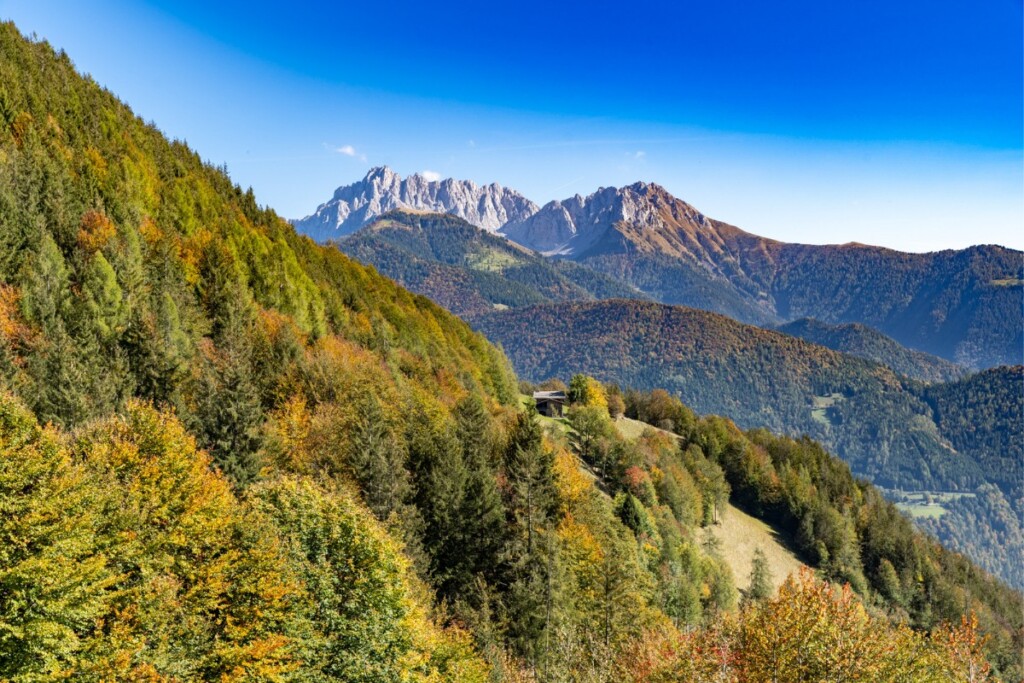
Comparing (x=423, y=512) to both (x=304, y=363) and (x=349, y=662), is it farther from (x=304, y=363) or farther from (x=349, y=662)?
(x=304, y=363)

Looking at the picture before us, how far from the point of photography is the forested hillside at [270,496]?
62.1 ft

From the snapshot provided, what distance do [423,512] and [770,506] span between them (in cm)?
9677

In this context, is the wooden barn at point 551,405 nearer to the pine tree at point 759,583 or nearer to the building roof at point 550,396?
the building roof at point 550,396

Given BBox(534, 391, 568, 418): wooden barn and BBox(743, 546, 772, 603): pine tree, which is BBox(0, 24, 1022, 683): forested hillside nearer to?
BBox(743, 546, 772, 603): pine tree

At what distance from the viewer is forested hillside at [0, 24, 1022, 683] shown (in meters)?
18.9

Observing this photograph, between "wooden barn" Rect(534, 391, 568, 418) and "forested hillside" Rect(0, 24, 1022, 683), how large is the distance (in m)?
17.3

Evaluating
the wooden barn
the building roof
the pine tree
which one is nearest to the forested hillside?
the pine tree

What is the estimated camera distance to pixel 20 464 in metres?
16.3

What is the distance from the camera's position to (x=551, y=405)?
11475 centimetres

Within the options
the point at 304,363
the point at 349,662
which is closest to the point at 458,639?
the point at 349,662

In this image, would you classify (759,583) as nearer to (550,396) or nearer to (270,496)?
(550,396)

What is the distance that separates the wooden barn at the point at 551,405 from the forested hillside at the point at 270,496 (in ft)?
56.9

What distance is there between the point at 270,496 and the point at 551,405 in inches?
3480

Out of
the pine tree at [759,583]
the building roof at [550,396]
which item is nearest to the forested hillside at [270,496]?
the pine tree at [759,583]
